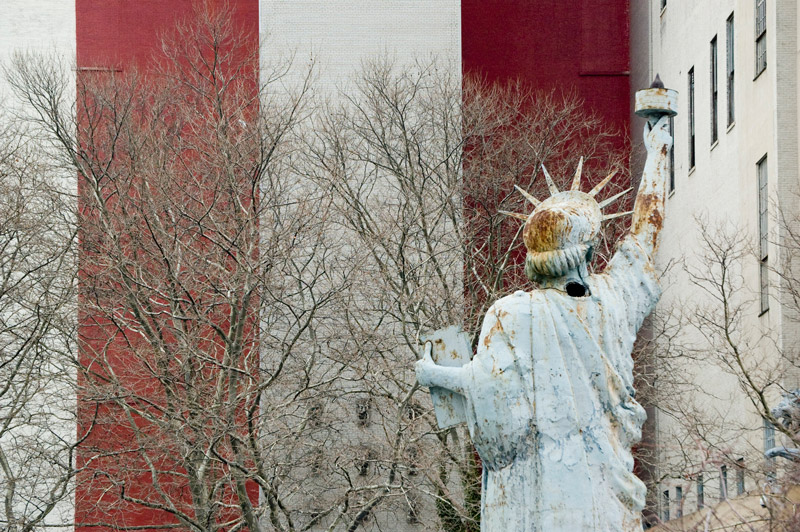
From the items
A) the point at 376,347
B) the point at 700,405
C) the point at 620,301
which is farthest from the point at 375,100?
the point at 620,301

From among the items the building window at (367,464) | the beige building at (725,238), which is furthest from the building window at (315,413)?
the beige building at (725,238)

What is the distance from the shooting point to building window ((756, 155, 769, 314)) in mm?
31656

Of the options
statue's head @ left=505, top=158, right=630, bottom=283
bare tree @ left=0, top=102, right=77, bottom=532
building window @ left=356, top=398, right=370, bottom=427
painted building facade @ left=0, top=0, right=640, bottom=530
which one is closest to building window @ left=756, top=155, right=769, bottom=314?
building window @ left=356, top=398, right=370, bottom=427

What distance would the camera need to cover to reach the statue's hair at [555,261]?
6.93 metres

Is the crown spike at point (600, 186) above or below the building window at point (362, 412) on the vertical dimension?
above

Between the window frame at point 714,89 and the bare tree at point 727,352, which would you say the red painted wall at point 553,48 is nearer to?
the window frame at point 714,89

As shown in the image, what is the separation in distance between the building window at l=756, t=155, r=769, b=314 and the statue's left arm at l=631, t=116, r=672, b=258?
24.7 metres

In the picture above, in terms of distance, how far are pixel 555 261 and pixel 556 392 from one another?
54 cm

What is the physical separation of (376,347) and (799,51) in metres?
9.63

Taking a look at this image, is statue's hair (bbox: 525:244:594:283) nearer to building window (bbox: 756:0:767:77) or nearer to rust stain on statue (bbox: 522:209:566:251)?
rust stain on statue (bbox: 522:209:566:251)

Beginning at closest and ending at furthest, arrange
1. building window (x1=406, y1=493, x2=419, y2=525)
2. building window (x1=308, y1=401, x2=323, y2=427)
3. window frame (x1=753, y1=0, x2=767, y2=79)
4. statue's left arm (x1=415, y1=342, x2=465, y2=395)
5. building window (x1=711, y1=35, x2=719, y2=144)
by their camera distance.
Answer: statue's left arm (x1=415, y1=342, x2=465, y2=395) < building window (x1=406, y1=493, x2=419, y2=525) < window frame (x1=753, y1=0, x2=767, y2=79) < building window (x1=308, y1=401, x2=323, y2=427) < building window (x1=711, y1=35, x2=719, y2=144)

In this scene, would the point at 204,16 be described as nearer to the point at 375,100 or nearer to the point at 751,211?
the point at 375,100

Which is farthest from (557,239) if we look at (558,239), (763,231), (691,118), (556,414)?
(691,118)

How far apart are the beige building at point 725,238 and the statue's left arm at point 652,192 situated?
2069 centimetres
